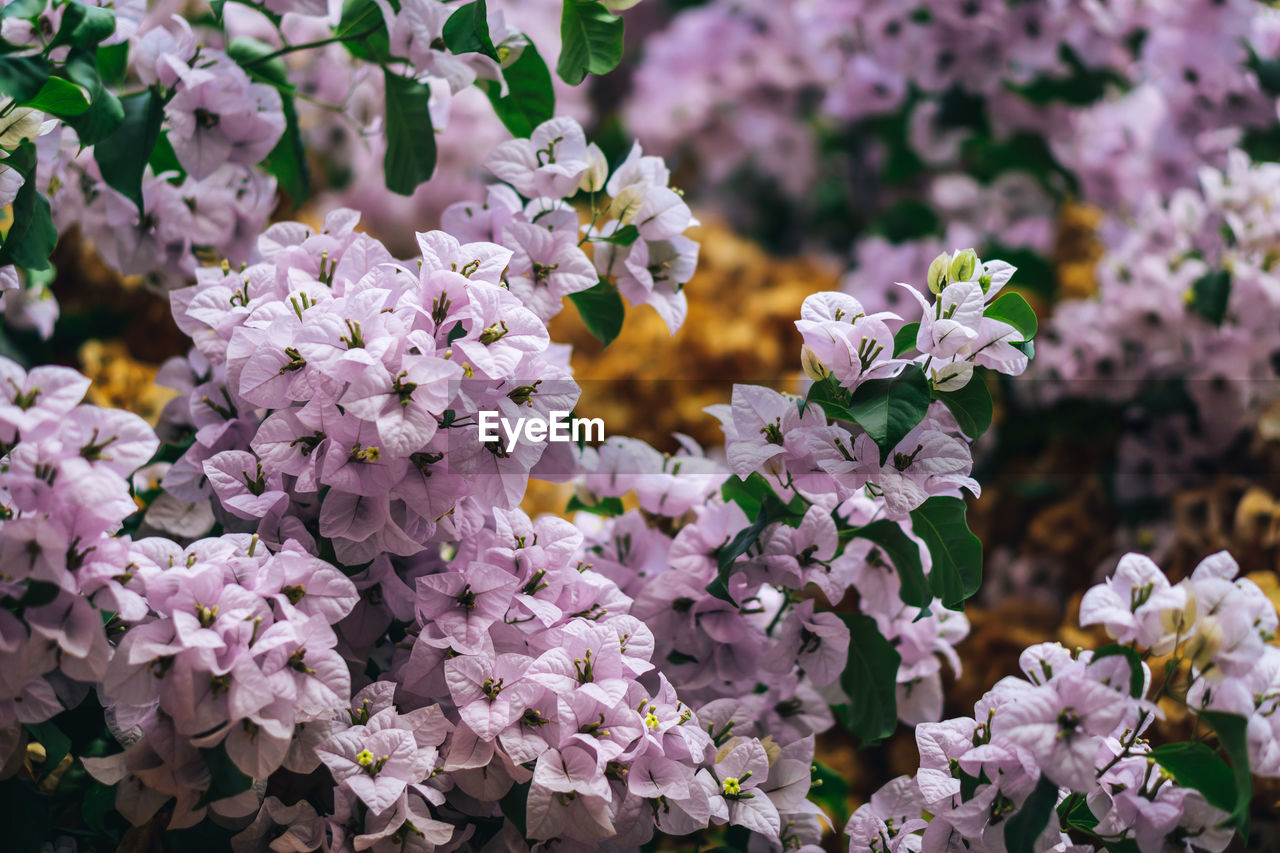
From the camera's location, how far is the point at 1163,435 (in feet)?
3.64

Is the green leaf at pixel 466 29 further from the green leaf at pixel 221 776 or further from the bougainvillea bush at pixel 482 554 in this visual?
the green leaf at pixel 221 776

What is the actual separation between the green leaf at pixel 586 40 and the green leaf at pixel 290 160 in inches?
11.0

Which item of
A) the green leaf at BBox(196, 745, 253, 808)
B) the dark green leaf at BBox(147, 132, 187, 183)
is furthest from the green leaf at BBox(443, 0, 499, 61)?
the green leaf at BBox(196, 745, 253, 808)

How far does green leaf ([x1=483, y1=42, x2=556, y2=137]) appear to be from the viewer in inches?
29.1

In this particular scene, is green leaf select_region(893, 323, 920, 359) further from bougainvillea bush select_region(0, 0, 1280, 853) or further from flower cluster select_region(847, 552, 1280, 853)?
flower cluster select_region(847, 552, 1280, 853)

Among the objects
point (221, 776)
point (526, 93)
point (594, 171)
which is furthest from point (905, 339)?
point (221, 776)

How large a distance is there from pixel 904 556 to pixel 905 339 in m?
0.15

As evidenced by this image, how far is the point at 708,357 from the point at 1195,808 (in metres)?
0.96

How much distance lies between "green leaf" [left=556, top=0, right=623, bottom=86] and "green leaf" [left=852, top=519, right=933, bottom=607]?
1.21ft

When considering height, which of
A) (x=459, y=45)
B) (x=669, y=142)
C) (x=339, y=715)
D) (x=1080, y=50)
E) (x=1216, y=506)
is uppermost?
(x=459, y=45)

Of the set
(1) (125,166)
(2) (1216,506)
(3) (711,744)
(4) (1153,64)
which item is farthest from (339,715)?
(4) (1153,64)

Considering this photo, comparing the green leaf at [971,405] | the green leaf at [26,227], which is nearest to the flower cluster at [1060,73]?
the green leaf at [971,405]

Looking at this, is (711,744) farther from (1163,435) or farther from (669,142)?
(669,142)

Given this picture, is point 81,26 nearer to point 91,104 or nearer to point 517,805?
point 91,104
